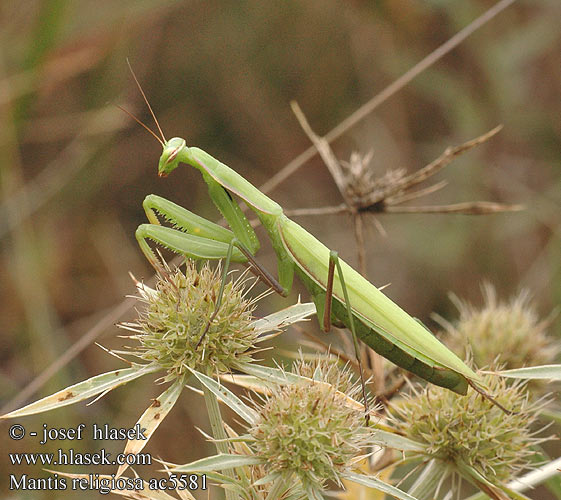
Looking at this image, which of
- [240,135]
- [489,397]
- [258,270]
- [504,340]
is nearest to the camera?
[489,397]

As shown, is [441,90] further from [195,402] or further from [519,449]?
[519,449]

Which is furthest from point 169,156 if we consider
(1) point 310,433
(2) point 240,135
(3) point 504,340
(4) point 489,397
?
(2) point 240,135

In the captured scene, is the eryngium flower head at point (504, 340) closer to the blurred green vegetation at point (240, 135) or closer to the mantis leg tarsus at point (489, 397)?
the mantis leg tarsus at point (489, 397)

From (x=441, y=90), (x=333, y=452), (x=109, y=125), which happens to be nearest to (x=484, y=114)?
(x=441, y=90)

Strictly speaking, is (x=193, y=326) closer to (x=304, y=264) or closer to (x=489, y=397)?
(x=304, y=264)

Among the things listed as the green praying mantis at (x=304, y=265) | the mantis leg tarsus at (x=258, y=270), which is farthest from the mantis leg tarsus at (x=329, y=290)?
the mantis leg tarsus at (x=258, y=270)

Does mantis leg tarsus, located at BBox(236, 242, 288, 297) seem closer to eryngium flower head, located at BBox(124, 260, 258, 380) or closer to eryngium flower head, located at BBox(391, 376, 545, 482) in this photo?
eryngium flower head, located at BBox(124, 260, 258, 380)
